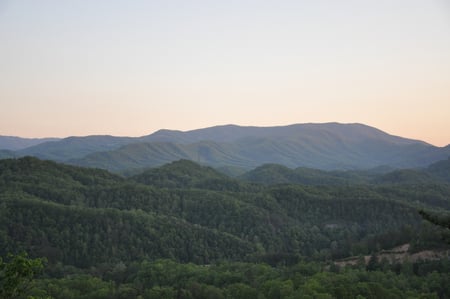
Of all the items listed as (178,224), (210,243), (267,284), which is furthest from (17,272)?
(178,224)

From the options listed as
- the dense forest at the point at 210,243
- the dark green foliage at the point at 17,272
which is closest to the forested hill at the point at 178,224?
the dense forest at the point at 210,243

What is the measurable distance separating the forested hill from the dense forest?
0.43 metres

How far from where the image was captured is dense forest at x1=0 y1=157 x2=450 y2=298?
75.1 meters

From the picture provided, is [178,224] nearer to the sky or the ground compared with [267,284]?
nearer to the ground

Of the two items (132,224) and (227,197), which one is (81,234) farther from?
A: (227,197)

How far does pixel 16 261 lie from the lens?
87.8ft

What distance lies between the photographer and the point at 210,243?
144750 millimetres

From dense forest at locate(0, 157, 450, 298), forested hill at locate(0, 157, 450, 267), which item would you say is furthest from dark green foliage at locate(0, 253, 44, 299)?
forested hill at locate(0, 157, 450, 267)

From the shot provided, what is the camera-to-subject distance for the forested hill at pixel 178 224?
12938cm

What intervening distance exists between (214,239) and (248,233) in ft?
79.0

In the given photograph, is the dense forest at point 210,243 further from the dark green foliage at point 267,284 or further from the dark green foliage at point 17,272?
the dark green foliage at point 17,272

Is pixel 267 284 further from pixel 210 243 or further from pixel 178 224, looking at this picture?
pixel 178 224

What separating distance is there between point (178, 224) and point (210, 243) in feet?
49.3

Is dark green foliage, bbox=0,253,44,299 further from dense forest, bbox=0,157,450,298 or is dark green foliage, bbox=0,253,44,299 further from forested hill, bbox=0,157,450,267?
forested hill, bbox=0,157,450,267
